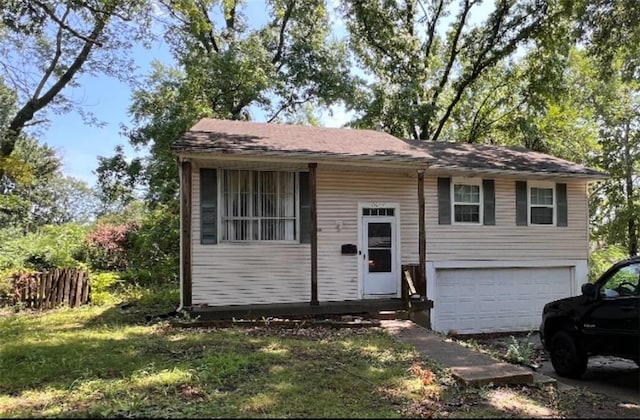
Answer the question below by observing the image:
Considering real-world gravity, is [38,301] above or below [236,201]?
below

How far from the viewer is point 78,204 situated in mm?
48750

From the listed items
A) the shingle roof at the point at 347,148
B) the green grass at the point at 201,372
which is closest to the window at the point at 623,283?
the green grass at the point at 201,372

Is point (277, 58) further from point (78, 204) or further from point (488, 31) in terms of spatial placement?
point (78, 204)

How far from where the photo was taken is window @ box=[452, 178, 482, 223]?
1290 cm

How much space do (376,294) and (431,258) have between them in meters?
1.88

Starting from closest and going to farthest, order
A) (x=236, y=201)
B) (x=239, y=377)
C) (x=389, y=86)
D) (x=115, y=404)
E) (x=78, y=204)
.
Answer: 1. (x=115, y=404)
2. (x=239, y=377)
3. (x=236, y=201)
4. (x=389, y=86)
5. (x=78, y=204)

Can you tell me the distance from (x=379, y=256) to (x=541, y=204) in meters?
5.22

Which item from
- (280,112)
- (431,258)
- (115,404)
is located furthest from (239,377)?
Result: (280,112)

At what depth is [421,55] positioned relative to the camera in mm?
22219

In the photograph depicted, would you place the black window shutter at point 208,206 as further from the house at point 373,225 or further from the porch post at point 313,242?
the porch post at point 313,242

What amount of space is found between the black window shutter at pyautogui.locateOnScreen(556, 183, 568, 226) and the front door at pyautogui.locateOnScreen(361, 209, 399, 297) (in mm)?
5180

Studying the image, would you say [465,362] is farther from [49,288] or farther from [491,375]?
[49,288]

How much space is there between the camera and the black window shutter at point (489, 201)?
13078 mm

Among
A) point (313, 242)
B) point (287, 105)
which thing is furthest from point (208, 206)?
point (287, 105)
